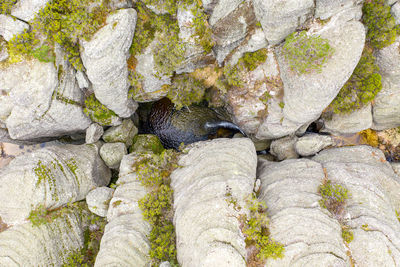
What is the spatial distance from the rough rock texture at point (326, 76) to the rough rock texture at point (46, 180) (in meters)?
13.4

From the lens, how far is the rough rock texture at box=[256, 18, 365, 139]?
9406 millimetres

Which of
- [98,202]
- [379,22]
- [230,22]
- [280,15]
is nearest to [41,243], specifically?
[98,202]

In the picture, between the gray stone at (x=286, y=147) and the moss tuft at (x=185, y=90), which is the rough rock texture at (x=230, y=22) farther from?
the gray stone at (x=286, y=147)

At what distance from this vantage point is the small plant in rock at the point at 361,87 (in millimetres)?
11211

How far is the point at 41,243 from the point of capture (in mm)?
11141

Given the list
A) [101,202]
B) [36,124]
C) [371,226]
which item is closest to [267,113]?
[371,226]

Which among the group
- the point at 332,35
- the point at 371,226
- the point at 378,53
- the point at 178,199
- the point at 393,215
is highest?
the point at 332,35

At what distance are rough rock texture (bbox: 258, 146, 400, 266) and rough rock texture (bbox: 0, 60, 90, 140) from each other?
12766 mm

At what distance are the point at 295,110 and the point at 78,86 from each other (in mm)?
13311

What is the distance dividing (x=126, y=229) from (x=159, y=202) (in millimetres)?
2122

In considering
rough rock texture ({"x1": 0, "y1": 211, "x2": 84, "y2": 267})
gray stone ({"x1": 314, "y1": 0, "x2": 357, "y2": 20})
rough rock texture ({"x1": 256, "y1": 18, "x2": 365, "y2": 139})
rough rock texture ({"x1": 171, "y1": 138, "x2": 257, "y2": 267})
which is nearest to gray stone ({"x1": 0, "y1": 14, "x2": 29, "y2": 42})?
rough rock texture ({"x1": 0, "y1": 211, "x2": 84, "y2": 267})

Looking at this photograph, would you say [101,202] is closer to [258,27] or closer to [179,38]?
[179,38]

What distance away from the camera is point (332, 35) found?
9.65 meters

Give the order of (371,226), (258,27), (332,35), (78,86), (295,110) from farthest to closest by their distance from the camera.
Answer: (78,86) < (295,110) < (258,27) < (332,35) < (371,226)
